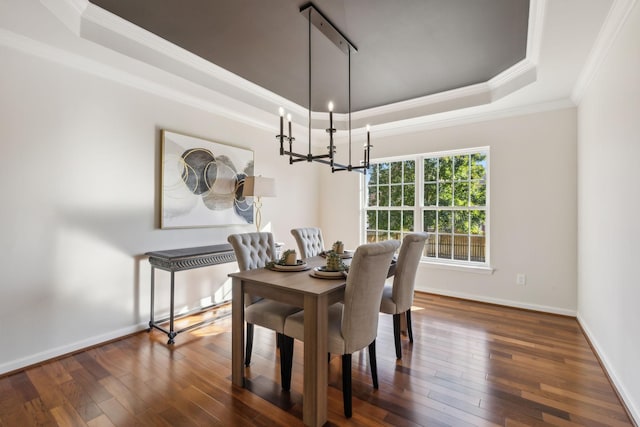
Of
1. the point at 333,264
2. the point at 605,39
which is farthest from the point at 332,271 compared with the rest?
the point at 605,39

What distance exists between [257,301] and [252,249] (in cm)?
48

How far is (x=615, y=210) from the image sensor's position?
2242 mm

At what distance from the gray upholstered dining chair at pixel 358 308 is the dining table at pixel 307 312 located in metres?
0.11

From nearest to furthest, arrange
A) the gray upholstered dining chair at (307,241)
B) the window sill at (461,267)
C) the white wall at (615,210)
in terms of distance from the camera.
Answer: the white wall at (615,210), the gray upholstered dining chair at (307,241), the window sill at (461,267)

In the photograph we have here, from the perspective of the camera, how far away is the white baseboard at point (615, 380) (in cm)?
183

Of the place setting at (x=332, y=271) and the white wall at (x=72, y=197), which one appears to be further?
the white wall at (x=72, y=197)

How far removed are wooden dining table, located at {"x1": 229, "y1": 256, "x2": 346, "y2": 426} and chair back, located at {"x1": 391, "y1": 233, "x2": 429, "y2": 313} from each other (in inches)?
25.1

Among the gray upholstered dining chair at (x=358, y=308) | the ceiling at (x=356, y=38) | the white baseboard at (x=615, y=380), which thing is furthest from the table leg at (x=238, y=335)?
the white baseboard at (x=615, y=380)

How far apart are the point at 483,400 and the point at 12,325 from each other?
347 centimetres

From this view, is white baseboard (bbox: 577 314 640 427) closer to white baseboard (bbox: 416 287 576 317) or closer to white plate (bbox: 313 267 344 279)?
white baseboard (bbox: 416 287 576 317)

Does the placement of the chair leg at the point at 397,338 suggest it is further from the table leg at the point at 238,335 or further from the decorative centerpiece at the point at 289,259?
the table leg at the point at 238,335

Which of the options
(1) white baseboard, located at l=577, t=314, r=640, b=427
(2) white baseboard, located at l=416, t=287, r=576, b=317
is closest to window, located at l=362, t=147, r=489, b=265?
(2) white baseboard, located at l=416, t=287, r=576, b=317

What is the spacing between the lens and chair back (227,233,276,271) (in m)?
2.63

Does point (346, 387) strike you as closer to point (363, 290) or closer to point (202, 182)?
point (363, 290)
